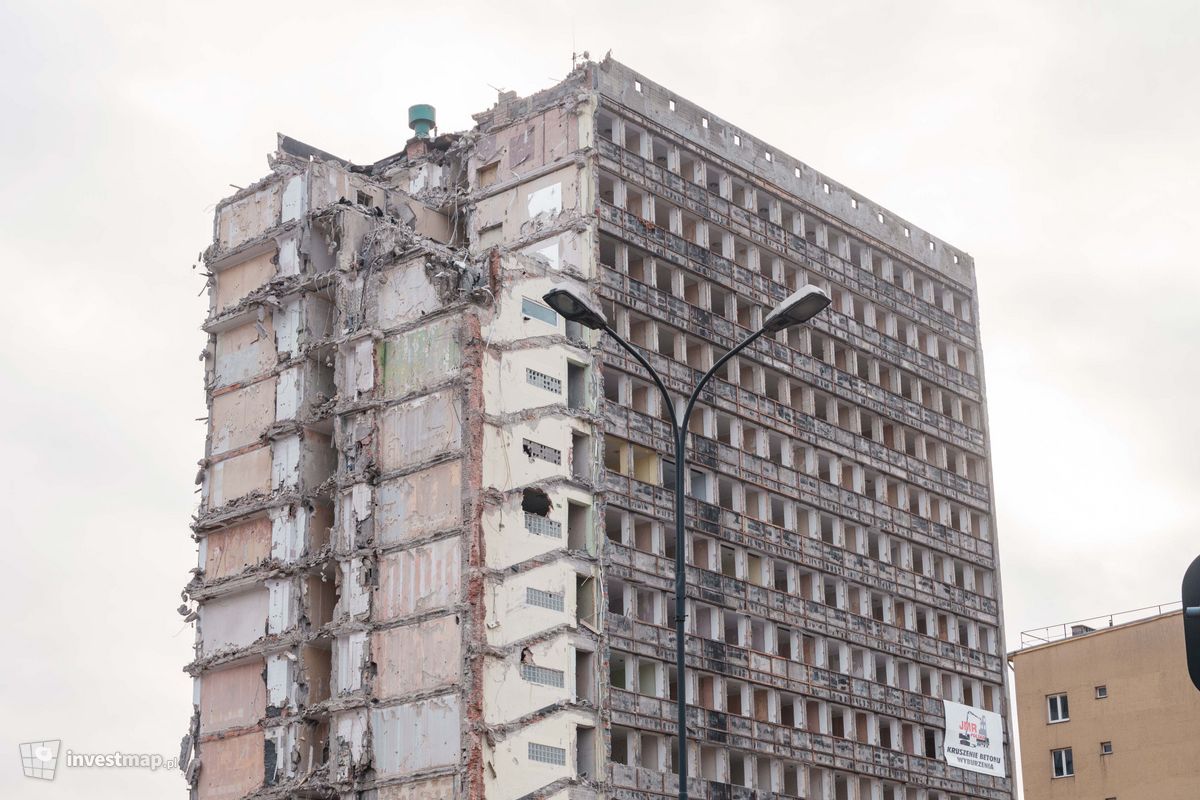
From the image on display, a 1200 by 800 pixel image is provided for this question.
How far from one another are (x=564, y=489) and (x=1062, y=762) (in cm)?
3411

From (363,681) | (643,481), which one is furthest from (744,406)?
(363,681)

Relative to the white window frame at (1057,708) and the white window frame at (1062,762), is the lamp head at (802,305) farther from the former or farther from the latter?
the white window frame at (1062,762)

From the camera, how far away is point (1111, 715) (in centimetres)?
8119

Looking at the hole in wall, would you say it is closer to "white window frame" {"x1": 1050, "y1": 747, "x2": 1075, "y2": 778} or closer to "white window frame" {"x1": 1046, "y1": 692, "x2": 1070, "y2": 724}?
"white window frame" {"x1": 1046, "y1": 692, "x2": 1070, "y2": 724}

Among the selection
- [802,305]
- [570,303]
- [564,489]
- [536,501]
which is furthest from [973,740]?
[570,303]

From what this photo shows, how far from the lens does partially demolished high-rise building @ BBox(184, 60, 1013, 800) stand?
6075cm

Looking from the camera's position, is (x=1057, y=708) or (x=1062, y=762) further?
(x=1057, y=708)

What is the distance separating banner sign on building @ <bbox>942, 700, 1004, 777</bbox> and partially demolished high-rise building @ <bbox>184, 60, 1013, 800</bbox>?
1.66ft

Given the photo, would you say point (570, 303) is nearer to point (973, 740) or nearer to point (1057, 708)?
point (973, 740)

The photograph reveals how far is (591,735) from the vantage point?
6084cm

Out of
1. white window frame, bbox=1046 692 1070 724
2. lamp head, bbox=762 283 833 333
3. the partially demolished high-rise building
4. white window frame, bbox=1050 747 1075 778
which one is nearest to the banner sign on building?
the partially demolished high-rise building

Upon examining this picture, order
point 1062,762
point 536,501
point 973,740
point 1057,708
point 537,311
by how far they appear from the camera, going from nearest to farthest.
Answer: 1. point 536,501
2. point 537,311
3. point 973,740
4. point 1062,762
5. point 1057,708

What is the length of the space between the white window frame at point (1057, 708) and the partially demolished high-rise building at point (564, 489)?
12.6ft

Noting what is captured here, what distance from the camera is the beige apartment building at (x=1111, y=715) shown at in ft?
259
